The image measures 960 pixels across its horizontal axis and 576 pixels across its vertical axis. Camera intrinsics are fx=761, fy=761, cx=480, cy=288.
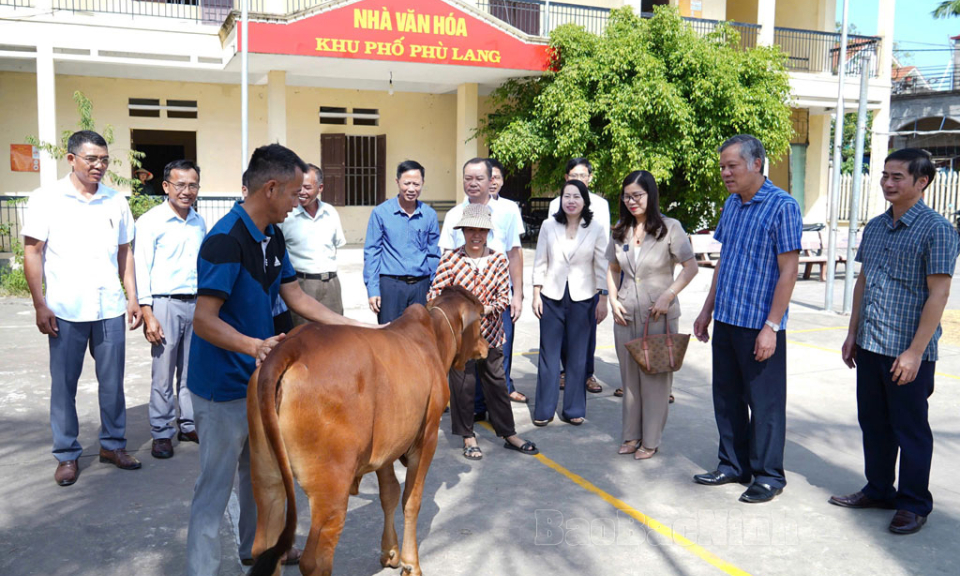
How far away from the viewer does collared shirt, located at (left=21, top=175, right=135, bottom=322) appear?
4.60 meters

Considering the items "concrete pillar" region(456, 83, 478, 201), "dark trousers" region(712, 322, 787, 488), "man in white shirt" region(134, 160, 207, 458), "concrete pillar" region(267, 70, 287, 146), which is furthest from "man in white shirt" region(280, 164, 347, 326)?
"concrete pillar" region(456, 83, 478, 201)

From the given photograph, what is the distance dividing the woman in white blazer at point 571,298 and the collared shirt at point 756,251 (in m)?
1.41

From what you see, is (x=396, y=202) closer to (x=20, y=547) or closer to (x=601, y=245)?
(x=601, y=245)

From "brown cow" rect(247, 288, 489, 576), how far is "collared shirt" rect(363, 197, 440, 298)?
8.14 feet

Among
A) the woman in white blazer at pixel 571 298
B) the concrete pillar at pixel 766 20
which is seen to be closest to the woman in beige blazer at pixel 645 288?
the woman in white blazer at pixel 571 298

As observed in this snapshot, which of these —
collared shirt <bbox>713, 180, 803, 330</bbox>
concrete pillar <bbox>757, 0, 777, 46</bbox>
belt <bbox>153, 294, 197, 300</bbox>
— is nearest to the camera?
collared shirt <bbox>713, 180, 803, 330</bbox>

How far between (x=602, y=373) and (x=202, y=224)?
418 cm

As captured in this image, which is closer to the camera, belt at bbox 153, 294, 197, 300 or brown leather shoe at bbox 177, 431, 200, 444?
belt at bbox 153, 294, 197, 300

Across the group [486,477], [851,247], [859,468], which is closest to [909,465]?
[859,468]

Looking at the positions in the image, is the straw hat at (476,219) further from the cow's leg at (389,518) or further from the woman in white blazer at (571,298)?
the cow's leg at (389,518)

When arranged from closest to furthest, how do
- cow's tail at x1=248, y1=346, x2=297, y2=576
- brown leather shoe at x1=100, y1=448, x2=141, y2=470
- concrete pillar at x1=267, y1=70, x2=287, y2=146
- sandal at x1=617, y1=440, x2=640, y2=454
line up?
cow's tail at x1=248, y1=346, x2=297, y2=576 → brown leather shoe at x1=100, y1=448, x2=141, y2=470 → sandal at x1=617, y1=440, x2=640, y2=454 → concrete pillar at x1=267, y1=70, x2=287, y2=146

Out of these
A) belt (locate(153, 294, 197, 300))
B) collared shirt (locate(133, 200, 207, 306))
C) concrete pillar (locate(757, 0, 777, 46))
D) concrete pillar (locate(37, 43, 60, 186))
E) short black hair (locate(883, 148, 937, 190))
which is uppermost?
concrete pillar (locate(757, 0, 777, 46))

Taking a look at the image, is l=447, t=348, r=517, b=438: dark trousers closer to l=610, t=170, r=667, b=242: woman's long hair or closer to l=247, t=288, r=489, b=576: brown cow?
l=610, t=170, r=667, b=242: woman's long hair

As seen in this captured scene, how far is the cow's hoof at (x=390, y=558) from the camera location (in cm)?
361
